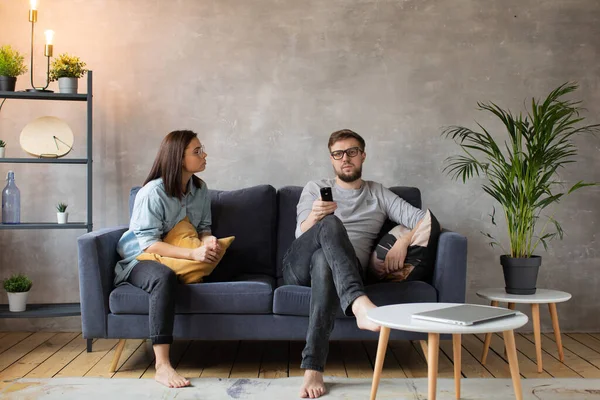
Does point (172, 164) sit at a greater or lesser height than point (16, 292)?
greater

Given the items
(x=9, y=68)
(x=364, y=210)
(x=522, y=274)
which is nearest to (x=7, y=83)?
(x=9, y=68)

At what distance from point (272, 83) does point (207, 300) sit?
1488mm

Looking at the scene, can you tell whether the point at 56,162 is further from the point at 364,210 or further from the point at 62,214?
the point at 364,210

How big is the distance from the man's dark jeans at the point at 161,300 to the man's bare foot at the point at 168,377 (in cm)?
11

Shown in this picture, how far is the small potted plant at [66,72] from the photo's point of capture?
3.71 meters

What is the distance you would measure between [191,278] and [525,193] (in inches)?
66.0

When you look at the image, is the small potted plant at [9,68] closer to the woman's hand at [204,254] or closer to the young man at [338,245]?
the woman's hand at [204,254]

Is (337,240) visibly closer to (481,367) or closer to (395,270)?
(395,270)

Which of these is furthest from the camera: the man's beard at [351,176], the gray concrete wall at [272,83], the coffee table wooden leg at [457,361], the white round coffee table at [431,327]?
the gray concrete wall at [272,83]

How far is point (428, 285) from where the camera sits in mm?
3123

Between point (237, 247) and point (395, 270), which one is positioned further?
point (237, 247)

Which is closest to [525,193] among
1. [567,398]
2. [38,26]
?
[567,398]

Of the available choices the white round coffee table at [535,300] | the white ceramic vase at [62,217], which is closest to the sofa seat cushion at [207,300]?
the white ceramic vase at [62,217]

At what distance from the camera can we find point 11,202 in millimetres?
3725
